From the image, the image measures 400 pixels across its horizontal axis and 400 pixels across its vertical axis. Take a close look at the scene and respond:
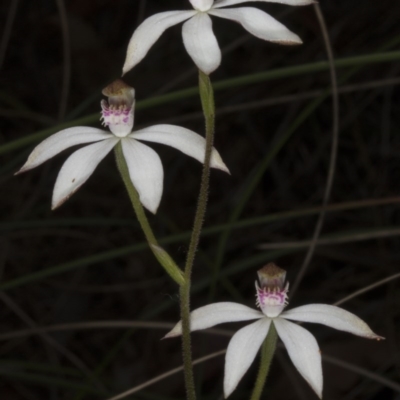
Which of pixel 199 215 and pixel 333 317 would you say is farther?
pixel 333 317

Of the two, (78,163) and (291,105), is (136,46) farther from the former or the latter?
(291,105)

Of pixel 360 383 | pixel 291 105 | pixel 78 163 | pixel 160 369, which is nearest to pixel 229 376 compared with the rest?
pixel 78 163

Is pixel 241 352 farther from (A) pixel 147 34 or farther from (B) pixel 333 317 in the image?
(A) pixel 147 34

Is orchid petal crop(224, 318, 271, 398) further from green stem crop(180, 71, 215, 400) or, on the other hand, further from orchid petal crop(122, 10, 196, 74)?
orchid petal crop(122, 10, 196, 74)

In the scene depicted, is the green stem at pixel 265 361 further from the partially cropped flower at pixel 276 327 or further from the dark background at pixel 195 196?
the dark background at pixel 195 196

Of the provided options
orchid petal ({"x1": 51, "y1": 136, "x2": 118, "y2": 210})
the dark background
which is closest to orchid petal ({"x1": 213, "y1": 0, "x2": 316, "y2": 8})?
A: orchid petal ({"x1": 51, "y1": 136, "x2": 118, "y2": 210})

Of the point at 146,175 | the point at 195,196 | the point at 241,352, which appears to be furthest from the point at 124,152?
the point at 195,196
